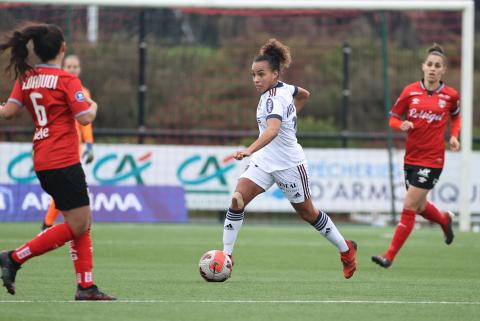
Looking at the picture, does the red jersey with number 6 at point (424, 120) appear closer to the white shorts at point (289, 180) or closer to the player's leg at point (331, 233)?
the player's leg at point (331, 233)

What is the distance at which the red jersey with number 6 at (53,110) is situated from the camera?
7.78m

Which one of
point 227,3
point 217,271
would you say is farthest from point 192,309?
point 227,3

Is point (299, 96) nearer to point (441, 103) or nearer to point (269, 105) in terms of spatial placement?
point (269, 105)

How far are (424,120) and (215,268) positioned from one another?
3805mm

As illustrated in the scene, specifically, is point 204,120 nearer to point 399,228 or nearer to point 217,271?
point 399,228

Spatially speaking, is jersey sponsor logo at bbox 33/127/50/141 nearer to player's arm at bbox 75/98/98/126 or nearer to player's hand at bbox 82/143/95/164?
player's arm at bbox 75/98/98/126

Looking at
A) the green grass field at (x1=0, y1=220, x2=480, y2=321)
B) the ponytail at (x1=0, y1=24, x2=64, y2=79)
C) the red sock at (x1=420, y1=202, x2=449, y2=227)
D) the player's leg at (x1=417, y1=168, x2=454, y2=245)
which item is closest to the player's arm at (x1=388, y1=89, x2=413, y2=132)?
the player's leg at (x1=417, y1=168, x2=454, y2=245)

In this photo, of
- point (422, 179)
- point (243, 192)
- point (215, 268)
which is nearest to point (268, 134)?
point (243, 192)

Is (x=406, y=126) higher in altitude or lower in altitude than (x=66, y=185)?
lower

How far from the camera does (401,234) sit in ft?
38.3

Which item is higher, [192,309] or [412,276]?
[192,309]

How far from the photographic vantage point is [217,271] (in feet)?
31.2

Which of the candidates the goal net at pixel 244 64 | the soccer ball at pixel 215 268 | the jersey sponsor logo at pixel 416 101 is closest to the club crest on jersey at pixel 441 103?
the jersey sponsor logo at pixel 416 101

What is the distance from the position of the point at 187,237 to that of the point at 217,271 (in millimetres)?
6363
